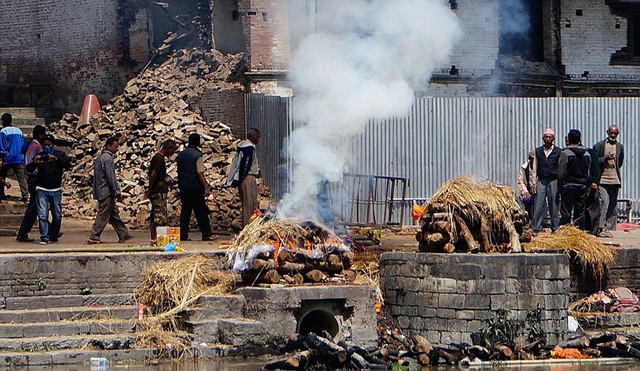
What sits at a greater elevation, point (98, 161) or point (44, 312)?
point (98, 161)

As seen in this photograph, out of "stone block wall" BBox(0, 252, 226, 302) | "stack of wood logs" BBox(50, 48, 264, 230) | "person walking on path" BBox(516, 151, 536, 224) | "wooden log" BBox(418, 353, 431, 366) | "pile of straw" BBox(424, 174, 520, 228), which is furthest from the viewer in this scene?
"stack of wood logs" BBox(50, 48, 264, 230)

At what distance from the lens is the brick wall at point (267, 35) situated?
26.5 m

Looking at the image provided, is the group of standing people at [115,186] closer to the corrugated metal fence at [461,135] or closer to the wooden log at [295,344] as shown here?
the corrugated metal fence at [461,135]

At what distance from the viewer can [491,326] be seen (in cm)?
1530

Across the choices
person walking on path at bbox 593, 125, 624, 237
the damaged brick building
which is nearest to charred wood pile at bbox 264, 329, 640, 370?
person walking on path at bbox 593, 125, 624, 237

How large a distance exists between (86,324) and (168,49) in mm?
15148

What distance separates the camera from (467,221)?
629 inches

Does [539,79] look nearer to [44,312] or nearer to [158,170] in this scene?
[158,170]

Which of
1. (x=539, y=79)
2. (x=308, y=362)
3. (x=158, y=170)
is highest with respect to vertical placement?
(x=539, y=79)

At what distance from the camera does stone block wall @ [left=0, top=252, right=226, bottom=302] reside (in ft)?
51.0

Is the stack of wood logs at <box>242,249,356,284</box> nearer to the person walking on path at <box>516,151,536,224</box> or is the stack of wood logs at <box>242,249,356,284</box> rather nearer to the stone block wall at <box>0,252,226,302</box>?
the stone block wall at <box>0,252,226,302</box>

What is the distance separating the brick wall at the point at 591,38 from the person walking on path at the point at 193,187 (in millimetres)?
13441

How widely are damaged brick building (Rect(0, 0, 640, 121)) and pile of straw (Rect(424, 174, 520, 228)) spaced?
11805 mm

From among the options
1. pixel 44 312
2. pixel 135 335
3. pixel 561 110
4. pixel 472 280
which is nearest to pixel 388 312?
pixel 472 280
